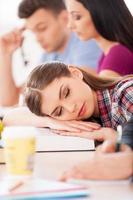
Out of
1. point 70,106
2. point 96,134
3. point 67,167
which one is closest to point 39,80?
point 70,106

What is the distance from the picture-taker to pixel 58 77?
4.60ft

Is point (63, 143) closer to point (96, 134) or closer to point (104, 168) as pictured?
point (96, 134)

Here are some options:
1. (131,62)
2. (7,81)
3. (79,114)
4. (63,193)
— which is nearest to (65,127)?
(79,114)

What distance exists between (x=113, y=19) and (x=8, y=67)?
830mm

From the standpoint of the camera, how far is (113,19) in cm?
209

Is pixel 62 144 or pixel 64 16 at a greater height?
pixel 64 16

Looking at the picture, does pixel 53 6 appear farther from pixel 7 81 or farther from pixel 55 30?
pixel 7 81

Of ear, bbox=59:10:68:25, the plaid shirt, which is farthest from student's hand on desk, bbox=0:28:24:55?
the plaid shirt

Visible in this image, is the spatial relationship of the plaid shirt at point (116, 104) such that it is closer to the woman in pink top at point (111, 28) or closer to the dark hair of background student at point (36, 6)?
the woman in pink top at point (111, 28)

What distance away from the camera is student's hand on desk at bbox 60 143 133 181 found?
2.67 feet

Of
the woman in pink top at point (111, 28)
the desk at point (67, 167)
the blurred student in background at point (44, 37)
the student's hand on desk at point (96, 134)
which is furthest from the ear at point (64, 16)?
the desk at point (67, 167)

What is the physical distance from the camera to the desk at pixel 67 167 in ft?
2.44

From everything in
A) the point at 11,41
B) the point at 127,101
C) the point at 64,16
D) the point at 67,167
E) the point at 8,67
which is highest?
the point at 64,16

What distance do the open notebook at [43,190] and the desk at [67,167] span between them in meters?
0.03
